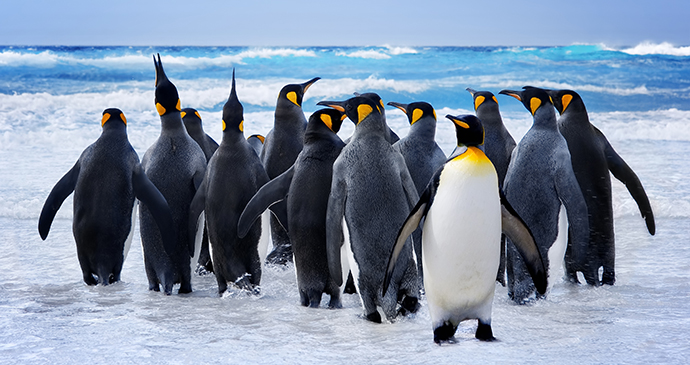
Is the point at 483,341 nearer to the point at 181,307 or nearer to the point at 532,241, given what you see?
the point at 532,241

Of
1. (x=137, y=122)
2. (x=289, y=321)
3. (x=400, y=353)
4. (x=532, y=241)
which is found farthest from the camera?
(x=137, y=122)

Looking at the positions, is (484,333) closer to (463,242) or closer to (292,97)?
(463,242)

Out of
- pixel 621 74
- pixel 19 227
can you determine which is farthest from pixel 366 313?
pixel 621 74

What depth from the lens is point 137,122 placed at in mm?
13289

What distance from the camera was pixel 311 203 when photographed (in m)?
3.27

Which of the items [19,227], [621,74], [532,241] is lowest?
[19,227]

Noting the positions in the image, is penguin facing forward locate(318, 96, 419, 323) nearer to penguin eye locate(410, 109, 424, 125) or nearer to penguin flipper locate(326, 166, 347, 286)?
penguin flipper locate(326, 166, 347, 286)

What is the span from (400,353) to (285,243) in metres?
2.08

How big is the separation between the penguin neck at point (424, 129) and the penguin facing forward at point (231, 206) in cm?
98

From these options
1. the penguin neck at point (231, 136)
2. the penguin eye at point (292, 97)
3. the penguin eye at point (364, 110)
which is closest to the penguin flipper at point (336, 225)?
the penguin eye at point (364, 110)

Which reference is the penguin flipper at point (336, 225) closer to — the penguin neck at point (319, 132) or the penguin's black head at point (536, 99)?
the penguin neck at point (319, 132)

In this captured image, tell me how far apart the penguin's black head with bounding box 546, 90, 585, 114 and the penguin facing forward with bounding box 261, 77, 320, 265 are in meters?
1.66

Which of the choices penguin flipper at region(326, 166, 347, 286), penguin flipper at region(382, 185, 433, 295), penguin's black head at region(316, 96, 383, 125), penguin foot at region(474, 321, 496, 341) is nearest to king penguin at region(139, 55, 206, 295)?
penguin flipper at region(326, 166, 347, 286)

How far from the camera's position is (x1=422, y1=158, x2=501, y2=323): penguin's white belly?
98.7 inches
